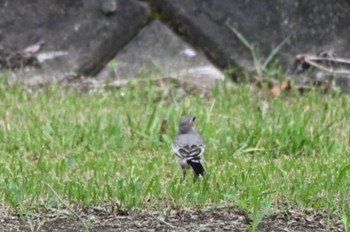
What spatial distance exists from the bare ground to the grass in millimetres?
55

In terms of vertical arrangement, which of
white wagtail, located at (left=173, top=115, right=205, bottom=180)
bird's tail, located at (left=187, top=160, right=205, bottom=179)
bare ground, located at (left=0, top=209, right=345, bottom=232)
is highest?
white wagtail, located at (left=173, top=115, right=205, bottom=180)

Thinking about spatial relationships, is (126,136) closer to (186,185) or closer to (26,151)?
(26,151)

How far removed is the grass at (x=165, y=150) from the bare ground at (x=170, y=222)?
0.05 meters

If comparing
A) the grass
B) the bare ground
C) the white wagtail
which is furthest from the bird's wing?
the bare ground

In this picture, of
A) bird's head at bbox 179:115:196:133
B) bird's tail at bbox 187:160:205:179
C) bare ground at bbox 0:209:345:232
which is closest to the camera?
bare ground at bbox 0:209:345:232

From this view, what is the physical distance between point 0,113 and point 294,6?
7.37 feet

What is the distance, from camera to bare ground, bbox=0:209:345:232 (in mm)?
3488

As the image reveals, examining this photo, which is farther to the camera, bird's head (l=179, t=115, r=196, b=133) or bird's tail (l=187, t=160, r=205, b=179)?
bird's head (l=179, t=115, r=196, b=133)

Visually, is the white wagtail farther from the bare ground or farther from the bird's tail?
the bare ground

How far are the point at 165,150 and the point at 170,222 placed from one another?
1.49 metres

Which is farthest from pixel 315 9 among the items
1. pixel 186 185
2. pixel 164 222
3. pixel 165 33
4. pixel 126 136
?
pixel 164 222

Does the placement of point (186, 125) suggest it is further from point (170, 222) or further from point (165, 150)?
point (170, 222)

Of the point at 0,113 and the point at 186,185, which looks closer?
the point at 186,185

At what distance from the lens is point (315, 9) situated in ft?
22.2
